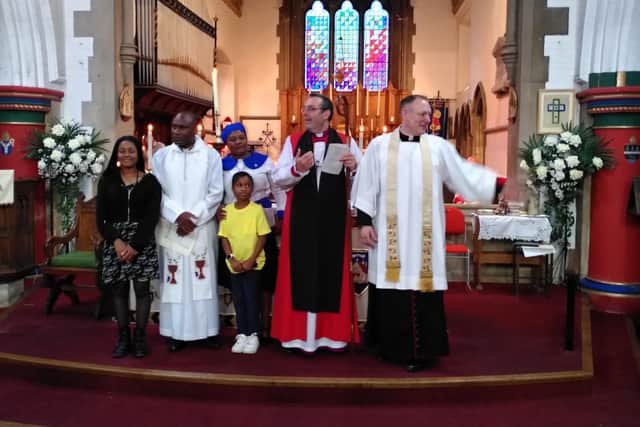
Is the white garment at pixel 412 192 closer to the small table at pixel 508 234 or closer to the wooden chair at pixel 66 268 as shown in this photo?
the wooden chair at pixel 66 268

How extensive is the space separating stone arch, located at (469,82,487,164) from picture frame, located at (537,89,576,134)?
4.50m

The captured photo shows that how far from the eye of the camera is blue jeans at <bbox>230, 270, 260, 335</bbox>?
425 cm

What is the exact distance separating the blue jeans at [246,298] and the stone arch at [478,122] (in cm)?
780

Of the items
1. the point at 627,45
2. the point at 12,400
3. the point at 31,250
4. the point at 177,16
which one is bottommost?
the point at 12,400

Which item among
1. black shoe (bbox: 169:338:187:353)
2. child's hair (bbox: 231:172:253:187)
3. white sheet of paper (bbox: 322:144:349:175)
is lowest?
black shoe (bbox: 169:338:187:353)

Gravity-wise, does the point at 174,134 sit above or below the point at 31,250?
above

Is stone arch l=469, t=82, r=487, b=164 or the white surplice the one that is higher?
stone arch l=469, t=82, r=487, b=164

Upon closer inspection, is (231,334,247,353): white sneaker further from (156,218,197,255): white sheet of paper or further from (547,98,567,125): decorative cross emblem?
(547,98,567,125): decorative cross emblem

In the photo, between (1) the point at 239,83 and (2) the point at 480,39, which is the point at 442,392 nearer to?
(2) the point at 480,39

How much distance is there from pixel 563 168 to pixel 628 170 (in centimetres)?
57

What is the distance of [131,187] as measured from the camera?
4098mm

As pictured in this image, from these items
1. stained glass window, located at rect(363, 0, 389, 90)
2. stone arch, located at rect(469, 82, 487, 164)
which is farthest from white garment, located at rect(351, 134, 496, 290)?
stained glass window, located at rect(363, 0, 389, 90)

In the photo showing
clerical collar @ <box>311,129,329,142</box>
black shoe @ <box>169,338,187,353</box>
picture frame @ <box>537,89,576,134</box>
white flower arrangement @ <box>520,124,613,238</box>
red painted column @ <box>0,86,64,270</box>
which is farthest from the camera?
picture frame @ <box>537,89,576,134</box>

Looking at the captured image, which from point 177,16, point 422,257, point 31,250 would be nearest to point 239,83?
point 177,16
